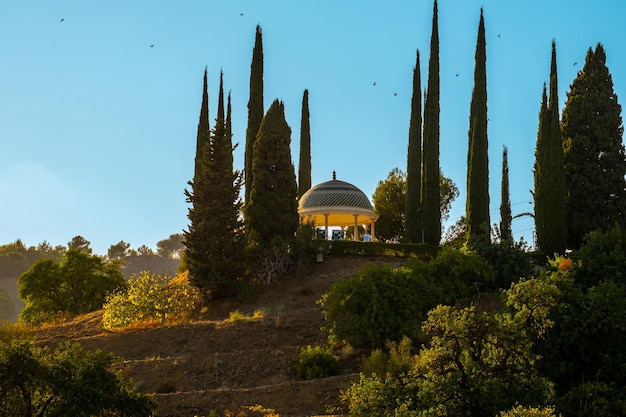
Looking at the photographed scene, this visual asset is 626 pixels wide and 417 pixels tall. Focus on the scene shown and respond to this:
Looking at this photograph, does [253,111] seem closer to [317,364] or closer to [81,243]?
[317,364]

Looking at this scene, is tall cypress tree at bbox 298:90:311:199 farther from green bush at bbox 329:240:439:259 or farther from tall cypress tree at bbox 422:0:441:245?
green bush at bbox 329:240:439:259

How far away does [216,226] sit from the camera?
113 ft

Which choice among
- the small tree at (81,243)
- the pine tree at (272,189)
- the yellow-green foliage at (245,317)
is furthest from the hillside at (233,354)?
the small tree at (81,243)

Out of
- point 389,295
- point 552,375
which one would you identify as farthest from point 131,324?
point 552,375

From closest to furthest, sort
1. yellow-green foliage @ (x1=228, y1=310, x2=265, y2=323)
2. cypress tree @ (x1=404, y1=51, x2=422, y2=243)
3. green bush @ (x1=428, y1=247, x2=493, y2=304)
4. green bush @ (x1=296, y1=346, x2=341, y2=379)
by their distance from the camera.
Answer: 1. green bush @ (x1=296, y1=346, x2=341, y2=379)
2. green bush @ (x1=428, y1=247, x2=493, y2=304)
3. yellow-green foliage @ (x1=228, y1=310, x2=265, y2=323)
4. cypress tree @ (x1=404, y1=51, x2=422, y2=243)

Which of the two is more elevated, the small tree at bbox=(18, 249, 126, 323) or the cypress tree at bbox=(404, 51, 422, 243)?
the cypress tree at bbox=(404, 51, 422, 243)

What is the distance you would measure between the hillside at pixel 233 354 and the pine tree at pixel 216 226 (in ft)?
4.12

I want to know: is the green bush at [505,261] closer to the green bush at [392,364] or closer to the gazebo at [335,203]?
the green bush at [392,364]

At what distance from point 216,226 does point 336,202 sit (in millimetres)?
10979

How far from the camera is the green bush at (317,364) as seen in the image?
21359 mm

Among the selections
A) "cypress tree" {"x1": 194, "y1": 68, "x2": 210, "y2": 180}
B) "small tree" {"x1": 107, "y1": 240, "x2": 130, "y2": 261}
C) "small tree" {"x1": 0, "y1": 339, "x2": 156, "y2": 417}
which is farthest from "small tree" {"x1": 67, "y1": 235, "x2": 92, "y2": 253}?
"small tree" {"x1": 0, "y1": 339, "x2": 156, "y2": 417}

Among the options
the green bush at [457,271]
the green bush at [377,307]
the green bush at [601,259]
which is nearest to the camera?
the green bush at [377,307]

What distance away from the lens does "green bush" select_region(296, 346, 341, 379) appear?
21.4 metres

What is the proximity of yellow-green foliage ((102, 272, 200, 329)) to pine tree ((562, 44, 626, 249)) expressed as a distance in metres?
21.1
